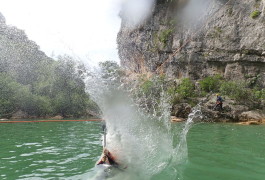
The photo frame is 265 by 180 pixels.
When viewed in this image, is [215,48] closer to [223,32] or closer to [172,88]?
[223,32]

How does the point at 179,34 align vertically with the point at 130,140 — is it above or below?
above

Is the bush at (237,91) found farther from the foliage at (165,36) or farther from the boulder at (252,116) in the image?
the foliage at (165,36)

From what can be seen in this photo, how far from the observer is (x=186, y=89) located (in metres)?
30.6

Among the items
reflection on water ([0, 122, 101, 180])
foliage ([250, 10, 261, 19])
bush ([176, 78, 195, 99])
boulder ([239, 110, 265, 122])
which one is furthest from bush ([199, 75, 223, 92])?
reflection on water ([0, 122, 101, 180])

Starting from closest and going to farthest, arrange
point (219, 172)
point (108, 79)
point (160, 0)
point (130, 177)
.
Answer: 1. point (130, 177)
2. point (219, 172)
3. point (108, 79)
4. point (160, 0)

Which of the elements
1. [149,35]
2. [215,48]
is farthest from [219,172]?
[149,35]

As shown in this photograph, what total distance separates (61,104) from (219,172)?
3515 centimetres

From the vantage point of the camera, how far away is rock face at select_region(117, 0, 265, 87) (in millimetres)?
30609

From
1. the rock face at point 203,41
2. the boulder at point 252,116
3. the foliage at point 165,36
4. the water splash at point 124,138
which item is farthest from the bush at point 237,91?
the water splash at point 124,138

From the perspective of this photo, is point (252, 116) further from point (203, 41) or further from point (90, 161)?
point (90, 161)

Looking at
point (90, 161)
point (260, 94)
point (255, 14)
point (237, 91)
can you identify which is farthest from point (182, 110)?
point (90, 161)

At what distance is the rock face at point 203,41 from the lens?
30609 mm

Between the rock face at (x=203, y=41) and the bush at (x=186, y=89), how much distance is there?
4.54 metres

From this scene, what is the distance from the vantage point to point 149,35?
148ft
